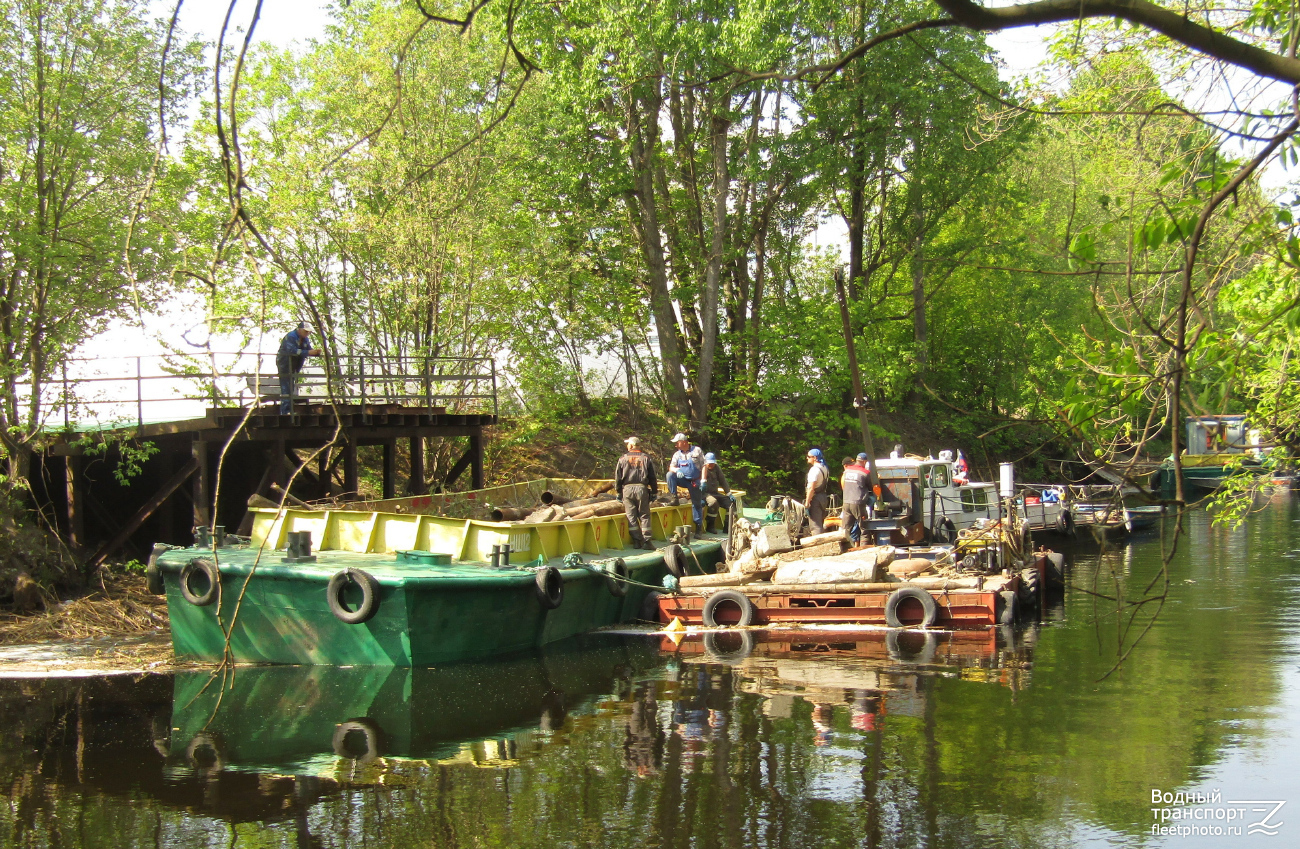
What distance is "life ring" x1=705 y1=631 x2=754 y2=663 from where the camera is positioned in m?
13.4

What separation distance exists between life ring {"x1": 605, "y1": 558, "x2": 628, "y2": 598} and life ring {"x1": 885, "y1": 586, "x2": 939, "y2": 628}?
3.37 m

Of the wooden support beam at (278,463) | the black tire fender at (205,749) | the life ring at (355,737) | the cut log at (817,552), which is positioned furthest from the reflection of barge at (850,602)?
the wooden support beam at (278,463)

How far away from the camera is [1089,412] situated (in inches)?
144

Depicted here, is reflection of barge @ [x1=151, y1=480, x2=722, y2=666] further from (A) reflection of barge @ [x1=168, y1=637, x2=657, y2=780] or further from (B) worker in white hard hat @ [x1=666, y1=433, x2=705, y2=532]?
(B) worker in white hard hat @ [x1=666, y1=433, x2=705, y2=532]

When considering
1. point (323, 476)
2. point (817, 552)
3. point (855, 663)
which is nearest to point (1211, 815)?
point (855, 663)

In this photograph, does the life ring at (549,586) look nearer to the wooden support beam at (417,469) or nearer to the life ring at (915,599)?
the life ring at (915,599)

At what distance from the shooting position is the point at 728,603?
14.8 m

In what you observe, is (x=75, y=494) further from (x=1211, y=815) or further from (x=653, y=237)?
(x=1211, y=815)

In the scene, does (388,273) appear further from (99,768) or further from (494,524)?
(99,768)

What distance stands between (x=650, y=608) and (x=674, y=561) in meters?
0.93

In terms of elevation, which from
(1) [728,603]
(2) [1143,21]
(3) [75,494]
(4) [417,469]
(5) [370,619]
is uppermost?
(2) [1143,21]

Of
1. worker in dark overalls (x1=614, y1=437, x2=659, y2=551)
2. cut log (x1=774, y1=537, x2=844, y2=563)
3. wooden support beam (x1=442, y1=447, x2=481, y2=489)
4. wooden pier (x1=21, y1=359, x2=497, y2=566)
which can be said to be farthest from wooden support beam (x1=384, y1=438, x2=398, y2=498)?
cut log (x1=774, y1=537, x2=844, y2=563)

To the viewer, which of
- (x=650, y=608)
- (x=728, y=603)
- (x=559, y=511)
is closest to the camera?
(x=728, y=603)

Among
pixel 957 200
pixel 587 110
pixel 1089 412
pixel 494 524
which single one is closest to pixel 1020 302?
pixel 957 200
